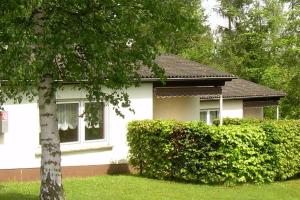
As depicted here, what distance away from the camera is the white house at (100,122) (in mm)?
15547

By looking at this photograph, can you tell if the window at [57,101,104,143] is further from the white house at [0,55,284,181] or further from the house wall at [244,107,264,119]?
the house wall at [244,107,264,119]

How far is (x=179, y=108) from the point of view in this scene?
2200 cm

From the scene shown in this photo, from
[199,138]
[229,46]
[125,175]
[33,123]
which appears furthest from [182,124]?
[229,46]

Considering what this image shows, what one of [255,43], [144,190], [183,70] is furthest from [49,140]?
[255,43]

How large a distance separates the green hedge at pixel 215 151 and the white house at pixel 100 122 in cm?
105

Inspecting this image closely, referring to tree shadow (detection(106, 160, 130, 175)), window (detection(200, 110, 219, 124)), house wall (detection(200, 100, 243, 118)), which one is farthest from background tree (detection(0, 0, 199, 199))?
house wall (detection(200, 100, 243, 118))

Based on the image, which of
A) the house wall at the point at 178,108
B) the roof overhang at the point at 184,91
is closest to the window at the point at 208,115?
the house wall at the point at 178,108

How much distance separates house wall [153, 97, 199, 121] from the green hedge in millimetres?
4681

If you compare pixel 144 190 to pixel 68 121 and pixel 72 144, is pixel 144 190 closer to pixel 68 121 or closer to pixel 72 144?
pixel 72 144

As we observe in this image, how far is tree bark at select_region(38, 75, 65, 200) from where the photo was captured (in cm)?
870

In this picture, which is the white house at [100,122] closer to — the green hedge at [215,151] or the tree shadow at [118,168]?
the tree shadow at [118,168]

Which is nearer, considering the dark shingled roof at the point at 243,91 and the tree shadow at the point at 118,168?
the tree shadow at the point at 118,168

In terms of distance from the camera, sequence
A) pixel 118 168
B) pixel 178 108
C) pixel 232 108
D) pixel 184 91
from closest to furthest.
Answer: pixel 118 168 < pixel 184 91 < pixel 178 108 < pixel 232 108

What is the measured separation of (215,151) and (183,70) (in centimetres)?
568
